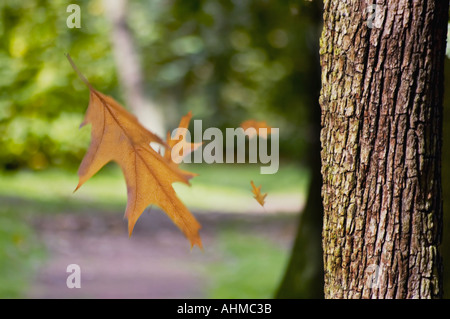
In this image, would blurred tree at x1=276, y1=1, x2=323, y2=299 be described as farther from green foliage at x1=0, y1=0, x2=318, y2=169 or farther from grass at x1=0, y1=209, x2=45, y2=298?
grass at x1=0, y1=209, x2=45, y2=298

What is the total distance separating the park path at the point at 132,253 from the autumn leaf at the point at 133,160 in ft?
12.2

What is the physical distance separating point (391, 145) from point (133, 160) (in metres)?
Answer: 0.86

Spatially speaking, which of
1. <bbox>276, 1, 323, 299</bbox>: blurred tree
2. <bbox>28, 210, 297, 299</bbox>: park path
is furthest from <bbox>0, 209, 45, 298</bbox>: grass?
<bbox>276, 1, 323, 299</bbox>: blurred tree

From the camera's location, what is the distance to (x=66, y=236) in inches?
328

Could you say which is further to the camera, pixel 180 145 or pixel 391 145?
pixel 180 145

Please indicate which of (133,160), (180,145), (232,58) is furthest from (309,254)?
(232,58)

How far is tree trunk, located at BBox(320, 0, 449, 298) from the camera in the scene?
66.0 inches

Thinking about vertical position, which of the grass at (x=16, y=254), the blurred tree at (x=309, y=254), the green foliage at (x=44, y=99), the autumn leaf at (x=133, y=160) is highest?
the green foliage at (x=44, y=99)

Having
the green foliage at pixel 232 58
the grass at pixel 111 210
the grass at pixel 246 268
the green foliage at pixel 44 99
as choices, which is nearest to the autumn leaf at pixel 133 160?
the green foliage at pixel 232 58

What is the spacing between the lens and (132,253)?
7.73 m

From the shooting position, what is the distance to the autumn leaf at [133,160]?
1894 mm

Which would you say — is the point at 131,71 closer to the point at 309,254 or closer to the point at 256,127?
the point at 309,254

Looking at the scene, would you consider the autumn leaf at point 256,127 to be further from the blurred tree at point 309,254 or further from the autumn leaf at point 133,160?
the blurred tree at point 309,254

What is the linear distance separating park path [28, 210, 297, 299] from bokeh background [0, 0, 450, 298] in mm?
24
